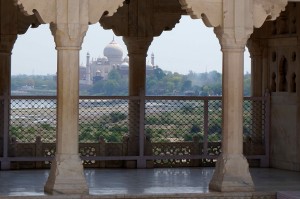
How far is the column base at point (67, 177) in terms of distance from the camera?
12.9 m

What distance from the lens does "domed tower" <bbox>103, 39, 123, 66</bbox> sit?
6294 cm

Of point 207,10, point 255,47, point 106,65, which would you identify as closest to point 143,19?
point 255,47

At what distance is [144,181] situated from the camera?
15125 millimetres

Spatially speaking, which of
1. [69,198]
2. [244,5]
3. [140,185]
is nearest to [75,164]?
[69,198]

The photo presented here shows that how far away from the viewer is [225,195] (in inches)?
526

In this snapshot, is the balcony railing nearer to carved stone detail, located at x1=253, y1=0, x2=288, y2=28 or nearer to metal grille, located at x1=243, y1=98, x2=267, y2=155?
metal grille, located at x1=243, y1=98, x2=267, y2=155

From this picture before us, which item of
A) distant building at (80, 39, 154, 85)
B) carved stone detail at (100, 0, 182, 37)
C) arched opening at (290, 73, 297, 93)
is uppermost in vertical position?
distant building at (80, 39, 154, 85)

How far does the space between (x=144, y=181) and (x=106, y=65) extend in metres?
50.2

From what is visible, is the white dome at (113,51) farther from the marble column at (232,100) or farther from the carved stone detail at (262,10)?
the marble column at (232,100)

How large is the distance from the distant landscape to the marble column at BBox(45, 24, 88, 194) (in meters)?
44.6

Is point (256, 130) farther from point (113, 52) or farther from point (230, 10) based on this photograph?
→ point (113, 52)

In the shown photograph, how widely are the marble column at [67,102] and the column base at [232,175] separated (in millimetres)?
1955

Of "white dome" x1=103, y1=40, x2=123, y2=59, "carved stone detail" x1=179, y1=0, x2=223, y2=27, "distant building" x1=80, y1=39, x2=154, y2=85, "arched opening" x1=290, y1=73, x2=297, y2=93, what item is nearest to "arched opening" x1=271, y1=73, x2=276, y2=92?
"arched opening" x1=290, y1=73, x2=297, y2=93

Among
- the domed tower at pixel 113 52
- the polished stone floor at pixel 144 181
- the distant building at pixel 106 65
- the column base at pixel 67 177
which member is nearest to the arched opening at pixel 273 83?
the polished stone floor at pixel 144 181
